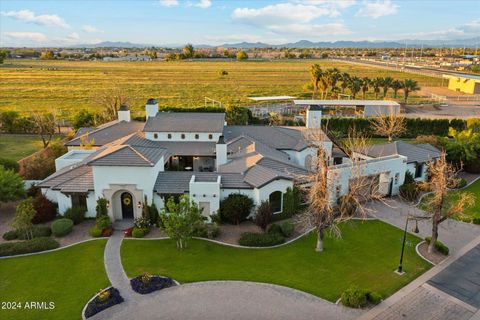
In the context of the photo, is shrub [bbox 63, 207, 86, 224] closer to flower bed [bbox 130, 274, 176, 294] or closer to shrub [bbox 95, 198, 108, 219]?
shrub [bbox 95, 198, 108, 219]

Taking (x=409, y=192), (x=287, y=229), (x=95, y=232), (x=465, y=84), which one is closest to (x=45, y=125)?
(x=95, y=232)

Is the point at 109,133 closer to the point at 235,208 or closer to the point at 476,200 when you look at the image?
the point at 235,208

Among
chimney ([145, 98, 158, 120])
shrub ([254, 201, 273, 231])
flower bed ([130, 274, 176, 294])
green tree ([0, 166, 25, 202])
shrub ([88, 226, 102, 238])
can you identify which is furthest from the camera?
chimney ([145, 98, 158, 120])

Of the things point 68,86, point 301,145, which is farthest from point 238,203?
point 68,86

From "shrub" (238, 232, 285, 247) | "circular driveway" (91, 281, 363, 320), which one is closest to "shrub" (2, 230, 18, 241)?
"circular driveway" (91, 281, 363, 320)

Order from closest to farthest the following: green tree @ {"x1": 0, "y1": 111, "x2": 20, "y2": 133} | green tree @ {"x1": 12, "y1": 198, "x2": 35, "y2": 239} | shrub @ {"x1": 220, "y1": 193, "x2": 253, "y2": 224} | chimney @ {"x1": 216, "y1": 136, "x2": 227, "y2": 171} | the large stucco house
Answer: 1. green tree @ {"x1": 12, "y1": 198, "x2": 35, "y2": 239}
2. shrub @ {"x1": 220, "y1": 193, "x2": 253, "y2": 224}
3. the large stucco house
4. chimney @ {"x1": 216, "y1": 136, "x2": 227, "y2": 171}
5. green tree @ {"x1": 0, "y1": 111, "x2": 20, "y2": 133}

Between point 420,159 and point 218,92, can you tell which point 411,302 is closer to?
point 420,159
